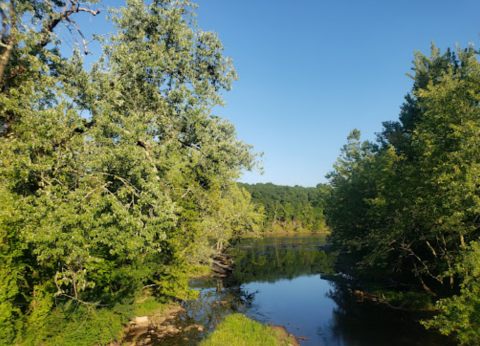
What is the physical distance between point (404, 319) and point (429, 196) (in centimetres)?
1026

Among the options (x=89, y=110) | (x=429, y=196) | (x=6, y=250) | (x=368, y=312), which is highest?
(x=89, y=110)

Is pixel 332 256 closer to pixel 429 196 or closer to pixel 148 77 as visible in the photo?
pixel 429 196

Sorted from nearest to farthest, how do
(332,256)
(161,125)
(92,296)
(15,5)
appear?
1. (15,5)
2. (92,296)
3. (161,125)
4. (332,256)

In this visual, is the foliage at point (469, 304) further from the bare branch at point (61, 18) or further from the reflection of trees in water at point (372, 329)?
the bare branch at point (61, 18)

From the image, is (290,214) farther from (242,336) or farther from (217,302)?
(242,336)

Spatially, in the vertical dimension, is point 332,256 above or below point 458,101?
below

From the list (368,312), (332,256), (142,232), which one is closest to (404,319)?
(368,312)

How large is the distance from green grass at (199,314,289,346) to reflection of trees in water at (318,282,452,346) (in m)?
4.10

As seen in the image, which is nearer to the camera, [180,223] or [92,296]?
[92,296]

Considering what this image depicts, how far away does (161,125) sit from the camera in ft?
51.8

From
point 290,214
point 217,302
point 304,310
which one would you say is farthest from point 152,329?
point 290,214

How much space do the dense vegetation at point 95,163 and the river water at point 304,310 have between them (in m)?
5.73

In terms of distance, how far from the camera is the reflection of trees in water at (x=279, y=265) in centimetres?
3741

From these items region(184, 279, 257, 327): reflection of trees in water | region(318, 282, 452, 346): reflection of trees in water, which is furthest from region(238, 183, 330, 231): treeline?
region(318, 282, 452, 346): reflection of trees in water
